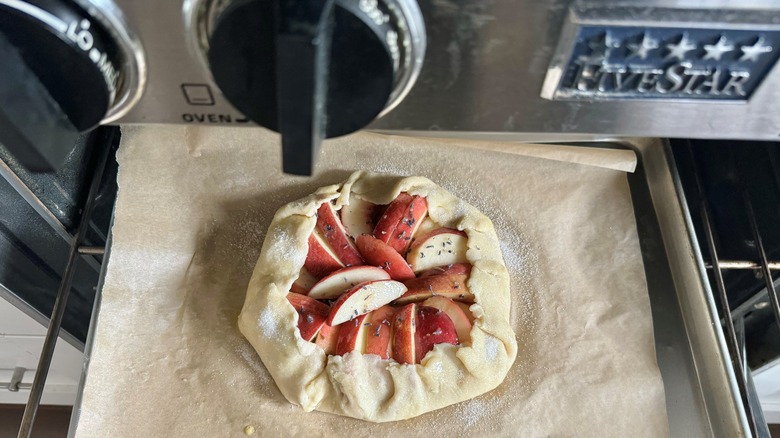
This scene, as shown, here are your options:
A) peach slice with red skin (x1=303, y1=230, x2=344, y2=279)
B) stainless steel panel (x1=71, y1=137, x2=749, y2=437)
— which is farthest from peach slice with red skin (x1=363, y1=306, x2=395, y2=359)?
stainless steel panel (x1=71, y1=137, x2=749, y2=437)

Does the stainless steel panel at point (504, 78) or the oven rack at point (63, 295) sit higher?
the stainless steel panel at point (504, 78)

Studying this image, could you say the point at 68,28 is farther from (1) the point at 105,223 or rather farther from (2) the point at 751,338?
(2) the point at 751,338

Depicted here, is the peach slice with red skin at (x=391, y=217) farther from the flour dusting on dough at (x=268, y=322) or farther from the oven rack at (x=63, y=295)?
the oven rack at (x=63, y=295)

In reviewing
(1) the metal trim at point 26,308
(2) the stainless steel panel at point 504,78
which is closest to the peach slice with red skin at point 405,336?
(2) the stainless steel panel at point 504,78

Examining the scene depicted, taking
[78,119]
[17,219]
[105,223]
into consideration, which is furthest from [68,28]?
[105,223]

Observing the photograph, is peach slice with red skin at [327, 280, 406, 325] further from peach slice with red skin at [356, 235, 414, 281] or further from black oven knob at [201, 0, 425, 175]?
black oven knob at [201, 0, 425, 175]

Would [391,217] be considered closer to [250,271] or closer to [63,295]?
[250,271]
